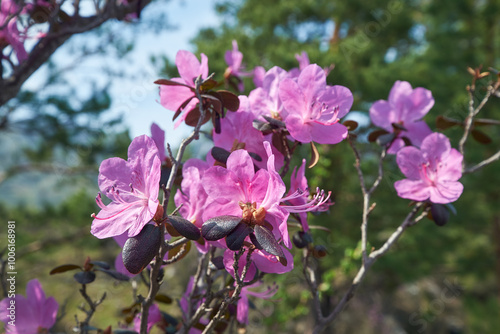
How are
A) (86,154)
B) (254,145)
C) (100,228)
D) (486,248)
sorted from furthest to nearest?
1. (486,248)
2. (86,154)
3. (254,145)
4. (100,228)

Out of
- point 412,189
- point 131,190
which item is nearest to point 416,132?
point 412,189

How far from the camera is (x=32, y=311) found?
0.85 metres

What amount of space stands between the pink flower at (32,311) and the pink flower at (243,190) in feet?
1.72

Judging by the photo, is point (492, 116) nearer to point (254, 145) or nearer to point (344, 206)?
point (344, 206)

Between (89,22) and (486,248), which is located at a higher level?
(89,22)

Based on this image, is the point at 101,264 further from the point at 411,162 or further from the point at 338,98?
the point at 411,162

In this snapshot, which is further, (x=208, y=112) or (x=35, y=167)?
(x=35, y=167)

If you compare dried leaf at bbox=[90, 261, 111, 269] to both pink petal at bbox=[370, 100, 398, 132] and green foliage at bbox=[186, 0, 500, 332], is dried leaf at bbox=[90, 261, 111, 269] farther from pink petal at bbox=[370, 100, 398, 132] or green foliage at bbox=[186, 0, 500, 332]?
green foliage at bbox=[186, 0, 500, 332]

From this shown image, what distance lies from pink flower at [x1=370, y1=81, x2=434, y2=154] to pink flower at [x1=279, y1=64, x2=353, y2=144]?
316 mm

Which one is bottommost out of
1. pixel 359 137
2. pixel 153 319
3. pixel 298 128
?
pixel 359 137

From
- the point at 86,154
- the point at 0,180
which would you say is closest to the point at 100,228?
the point at 86,154

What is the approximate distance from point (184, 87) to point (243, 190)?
291mm

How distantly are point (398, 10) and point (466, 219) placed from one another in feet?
11.8

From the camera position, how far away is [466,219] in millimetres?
5930
